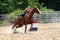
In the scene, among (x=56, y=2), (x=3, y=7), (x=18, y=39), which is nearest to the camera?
(x=18, y=39)

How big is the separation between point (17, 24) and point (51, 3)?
85.3 feet

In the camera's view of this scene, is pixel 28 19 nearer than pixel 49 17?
Yes

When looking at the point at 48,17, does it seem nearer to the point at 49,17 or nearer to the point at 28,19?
the point at 49,17

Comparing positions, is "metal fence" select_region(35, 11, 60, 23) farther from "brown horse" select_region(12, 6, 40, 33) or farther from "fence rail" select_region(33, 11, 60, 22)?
"brown horse" select_region(12, 6, 40, 33)

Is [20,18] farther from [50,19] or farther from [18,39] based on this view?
[50,19]

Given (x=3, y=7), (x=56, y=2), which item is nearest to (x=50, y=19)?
(x=3, y=7)

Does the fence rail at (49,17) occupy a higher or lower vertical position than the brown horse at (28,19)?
lower

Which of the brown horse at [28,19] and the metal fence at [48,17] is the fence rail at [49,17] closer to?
the metal fence at [48,17]

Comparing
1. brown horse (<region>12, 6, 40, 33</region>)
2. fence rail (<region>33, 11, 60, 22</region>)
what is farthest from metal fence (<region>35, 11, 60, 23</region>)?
brown horse (<region>12, 6, 40, 33</region>)

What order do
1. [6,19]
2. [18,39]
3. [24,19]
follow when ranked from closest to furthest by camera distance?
[18,39], [24,19], [6,19]

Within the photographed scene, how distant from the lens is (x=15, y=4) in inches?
1371

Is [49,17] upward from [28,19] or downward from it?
downward

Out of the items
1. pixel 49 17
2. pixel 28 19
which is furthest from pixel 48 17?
pixel 28 19

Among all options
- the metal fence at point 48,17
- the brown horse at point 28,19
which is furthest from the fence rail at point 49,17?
the brown horse at point 28,19
